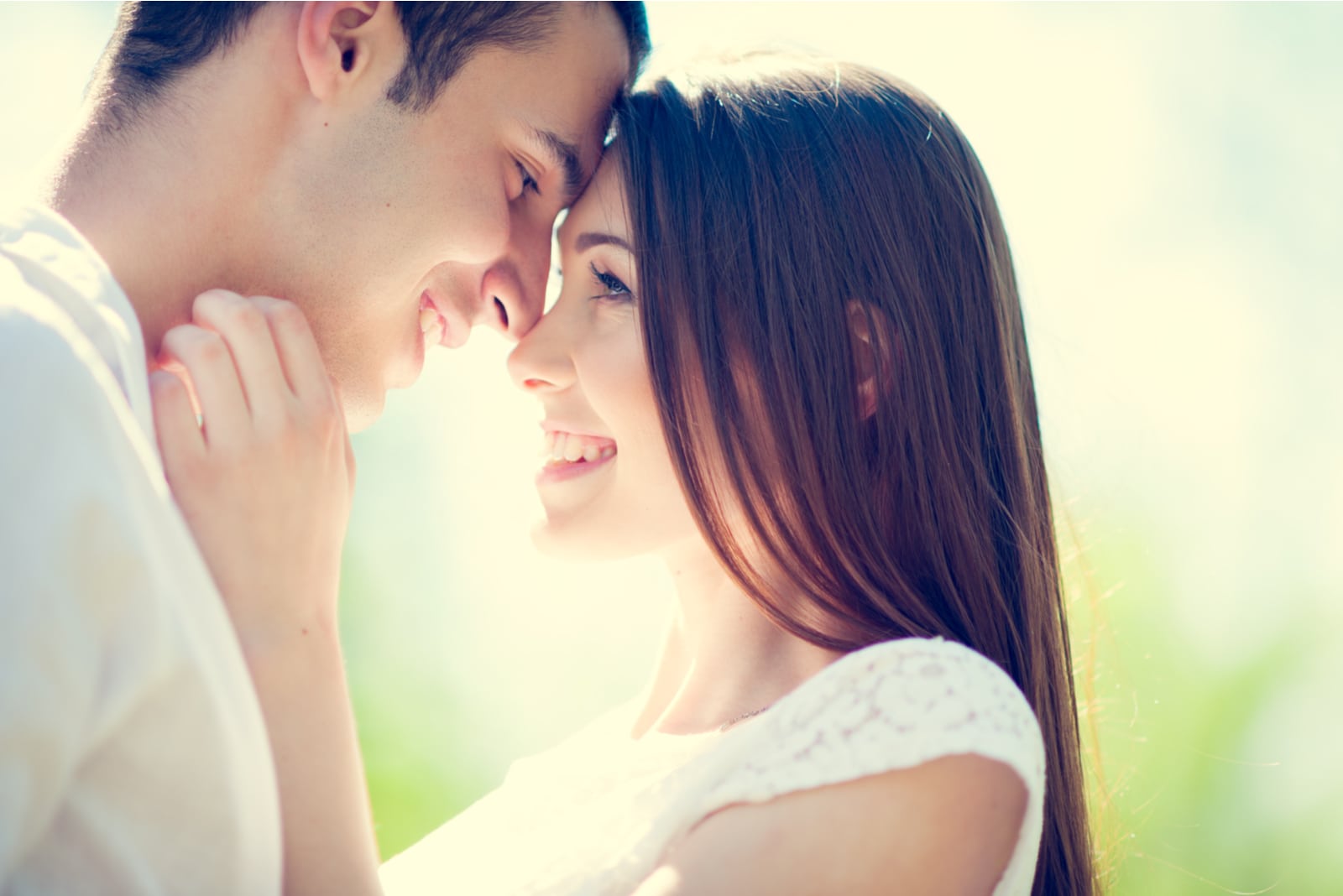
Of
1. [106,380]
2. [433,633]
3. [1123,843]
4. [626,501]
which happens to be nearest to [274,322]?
[106,380]

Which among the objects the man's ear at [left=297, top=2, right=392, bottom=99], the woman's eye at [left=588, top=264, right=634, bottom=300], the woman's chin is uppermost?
the man's ear at [left=297, top=2, right=392, bottom=99]

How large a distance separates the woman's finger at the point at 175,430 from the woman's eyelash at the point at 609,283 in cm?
92

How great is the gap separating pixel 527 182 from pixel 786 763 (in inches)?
48.1

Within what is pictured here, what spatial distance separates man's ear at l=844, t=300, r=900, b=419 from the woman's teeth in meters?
0.55

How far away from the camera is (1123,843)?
2447 mm

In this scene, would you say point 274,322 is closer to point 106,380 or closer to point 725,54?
point 106,380

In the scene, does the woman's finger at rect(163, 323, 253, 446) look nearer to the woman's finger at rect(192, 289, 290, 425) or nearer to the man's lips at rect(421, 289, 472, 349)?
the woman's finger at rect(192, 289, 290, 425)

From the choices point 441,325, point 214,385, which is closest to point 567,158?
point 441,325

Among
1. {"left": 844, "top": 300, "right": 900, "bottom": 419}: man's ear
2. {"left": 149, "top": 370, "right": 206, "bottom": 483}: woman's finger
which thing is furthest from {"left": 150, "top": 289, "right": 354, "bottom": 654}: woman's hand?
{"left": 844, "top": 300, "right": 900, "bottom": 419}: man's ear

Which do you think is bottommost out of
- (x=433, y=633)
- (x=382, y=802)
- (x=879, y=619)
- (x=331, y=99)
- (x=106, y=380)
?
(x=382, y=802)

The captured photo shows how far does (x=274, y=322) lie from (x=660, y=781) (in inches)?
39.0

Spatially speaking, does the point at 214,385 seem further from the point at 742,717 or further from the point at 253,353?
the point at 742,717

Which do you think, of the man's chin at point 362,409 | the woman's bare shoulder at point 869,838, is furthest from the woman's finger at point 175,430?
the woman's bare shoulder at point 869,838

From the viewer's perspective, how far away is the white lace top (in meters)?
1.56
